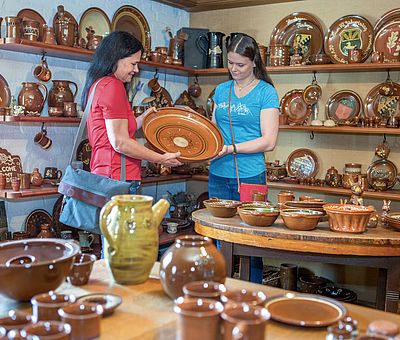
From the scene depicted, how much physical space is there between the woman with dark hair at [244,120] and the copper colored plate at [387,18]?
4.70 feet

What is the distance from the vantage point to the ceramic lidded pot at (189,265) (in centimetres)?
134

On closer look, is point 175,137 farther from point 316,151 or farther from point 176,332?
point 176,332

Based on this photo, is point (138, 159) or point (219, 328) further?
point (138, 159)

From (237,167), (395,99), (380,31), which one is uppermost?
(380,31)

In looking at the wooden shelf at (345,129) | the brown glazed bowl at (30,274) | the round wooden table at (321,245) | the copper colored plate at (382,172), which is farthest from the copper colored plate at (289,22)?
the brown glazed bowl at (30,274)

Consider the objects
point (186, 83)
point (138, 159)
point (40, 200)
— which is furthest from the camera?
point (186, 83)

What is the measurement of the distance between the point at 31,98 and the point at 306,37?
7.33 ft

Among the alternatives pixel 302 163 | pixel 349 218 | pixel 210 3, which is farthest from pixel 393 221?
pixel 210 3

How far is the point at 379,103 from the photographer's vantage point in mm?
4125

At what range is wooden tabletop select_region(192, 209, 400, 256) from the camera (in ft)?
7.34

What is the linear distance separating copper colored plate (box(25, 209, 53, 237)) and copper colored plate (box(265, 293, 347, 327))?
103 inches

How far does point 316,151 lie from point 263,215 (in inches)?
86.2

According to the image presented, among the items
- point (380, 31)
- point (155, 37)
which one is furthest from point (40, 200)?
point (380, 31)

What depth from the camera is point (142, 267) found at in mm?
1497
